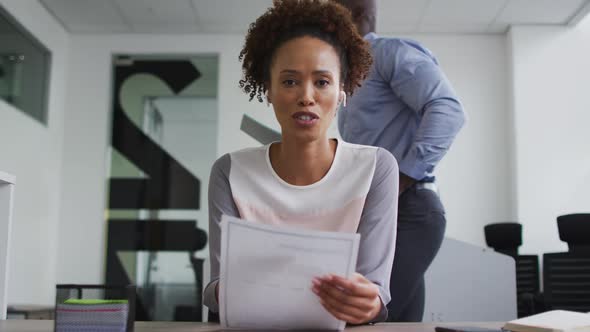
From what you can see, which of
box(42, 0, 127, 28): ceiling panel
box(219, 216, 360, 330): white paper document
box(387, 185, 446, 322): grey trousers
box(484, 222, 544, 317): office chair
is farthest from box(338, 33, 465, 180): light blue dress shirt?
box(42, 0, 127, 28): ceiling panel

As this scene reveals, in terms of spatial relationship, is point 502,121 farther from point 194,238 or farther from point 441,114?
point 441,114

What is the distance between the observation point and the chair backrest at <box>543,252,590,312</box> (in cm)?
461

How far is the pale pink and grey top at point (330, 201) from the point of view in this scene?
1308mm

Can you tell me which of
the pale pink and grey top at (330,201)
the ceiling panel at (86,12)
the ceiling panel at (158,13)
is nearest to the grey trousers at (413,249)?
the pale pink and grey top at (330,201)

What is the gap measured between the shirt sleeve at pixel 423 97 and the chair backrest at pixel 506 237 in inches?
142

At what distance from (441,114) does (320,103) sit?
77 centimetres

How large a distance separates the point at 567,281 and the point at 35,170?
441cm

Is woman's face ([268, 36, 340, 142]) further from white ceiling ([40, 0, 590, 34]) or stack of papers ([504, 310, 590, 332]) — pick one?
white ceiling ([40, 0, 590, 34])

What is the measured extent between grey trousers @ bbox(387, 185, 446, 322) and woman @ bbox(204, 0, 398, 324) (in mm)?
437

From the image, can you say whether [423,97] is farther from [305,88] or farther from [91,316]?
[91,316]

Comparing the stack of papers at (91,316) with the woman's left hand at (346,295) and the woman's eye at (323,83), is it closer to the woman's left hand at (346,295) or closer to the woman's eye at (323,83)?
the woman's left hand at (346,295)

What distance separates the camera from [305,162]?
1.39m

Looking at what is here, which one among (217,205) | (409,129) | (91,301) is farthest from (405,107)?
(91,301)

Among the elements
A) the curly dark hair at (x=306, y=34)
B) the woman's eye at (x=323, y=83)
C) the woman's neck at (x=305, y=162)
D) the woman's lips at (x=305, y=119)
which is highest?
the curly dark hair at (x=306, y=34)
